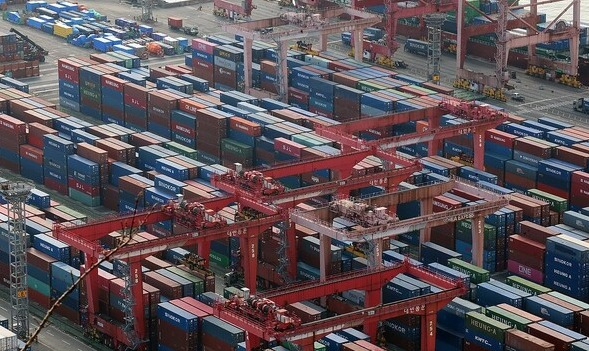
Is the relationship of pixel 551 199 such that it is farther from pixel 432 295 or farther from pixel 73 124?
pixel 73 124

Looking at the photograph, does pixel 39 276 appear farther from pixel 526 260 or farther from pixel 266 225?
pixel 526 260

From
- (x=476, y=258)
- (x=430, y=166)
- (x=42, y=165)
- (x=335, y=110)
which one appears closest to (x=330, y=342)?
(x=476, y=258)

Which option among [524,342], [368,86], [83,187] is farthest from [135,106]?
[524,342]

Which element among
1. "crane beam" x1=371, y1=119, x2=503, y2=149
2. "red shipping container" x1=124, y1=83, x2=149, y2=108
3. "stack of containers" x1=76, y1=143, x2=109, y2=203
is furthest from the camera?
"red shipping container" x1=124, y1=83, x2=149, y2=108

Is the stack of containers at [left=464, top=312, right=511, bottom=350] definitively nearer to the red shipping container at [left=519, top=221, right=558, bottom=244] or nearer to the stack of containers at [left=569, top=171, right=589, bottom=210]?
the red shipping container at [left=519, top=221, right=558, bottom=244]

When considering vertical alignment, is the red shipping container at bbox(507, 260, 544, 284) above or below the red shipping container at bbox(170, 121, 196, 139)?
below

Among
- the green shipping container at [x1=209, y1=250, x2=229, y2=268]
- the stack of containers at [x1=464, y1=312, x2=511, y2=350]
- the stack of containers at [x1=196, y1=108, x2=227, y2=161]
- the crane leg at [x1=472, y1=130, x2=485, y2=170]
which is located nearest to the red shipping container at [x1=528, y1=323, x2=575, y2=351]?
the stack of containers at [x1=464, y1=312, x2=511, y2=350]
